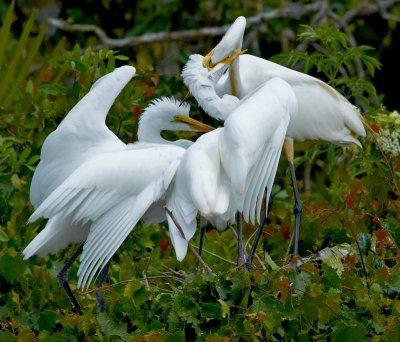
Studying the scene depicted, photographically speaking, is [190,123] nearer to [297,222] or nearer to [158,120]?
[158,120]

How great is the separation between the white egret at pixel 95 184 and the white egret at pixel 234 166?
130 millimetres

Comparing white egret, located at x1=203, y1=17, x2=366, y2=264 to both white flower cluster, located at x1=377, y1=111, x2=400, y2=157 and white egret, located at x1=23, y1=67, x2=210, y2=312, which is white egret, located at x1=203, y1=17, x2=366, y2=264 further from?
white egret, located at x1=23, y1=67, x2=210, y2=312

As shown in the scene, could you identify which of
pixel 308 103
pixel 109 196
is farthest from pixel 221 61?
pixel 109 196

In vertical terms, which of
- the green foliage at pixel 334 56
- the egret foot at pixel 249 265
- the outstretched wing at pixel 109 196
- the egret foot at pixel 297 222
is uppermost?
the outstretched wing at pixel 109 196

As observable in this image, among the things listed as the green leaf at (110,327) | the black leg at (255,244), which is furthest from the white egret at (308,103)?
the green leaf at (110,327)

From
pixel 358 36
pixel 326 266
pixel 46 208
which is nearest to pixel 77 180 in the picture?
pixel 46 208

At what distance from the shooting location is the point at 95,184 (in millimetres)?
5172

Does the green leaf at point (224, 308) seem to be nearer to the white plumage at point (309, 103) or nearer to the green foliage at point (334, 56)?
the white plumage at point (309, 103)

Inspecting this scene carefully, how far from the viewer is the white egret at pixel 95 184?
5.13 m

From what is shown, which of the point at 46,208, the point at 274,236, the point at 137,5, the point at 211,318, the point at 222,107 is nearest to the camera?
the point at 211,318

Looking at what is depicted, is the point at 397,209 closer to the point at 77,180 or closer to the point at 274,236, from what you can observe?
the point at 274,236

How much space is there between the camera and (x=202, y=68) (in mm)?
5699

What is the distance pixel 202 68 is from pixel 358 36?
16.4ft

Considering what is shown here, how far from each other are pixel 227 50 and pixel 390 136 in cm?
81
